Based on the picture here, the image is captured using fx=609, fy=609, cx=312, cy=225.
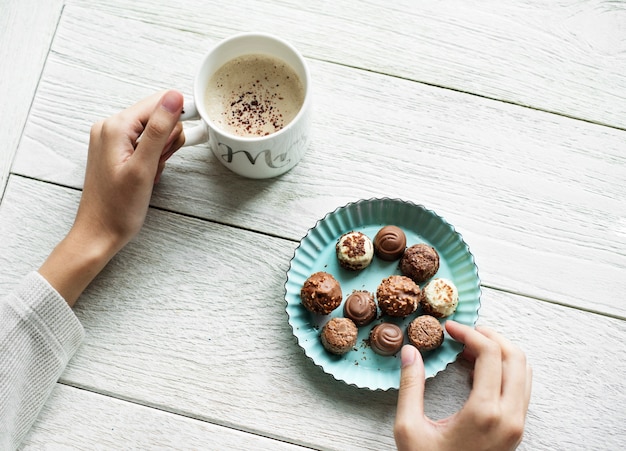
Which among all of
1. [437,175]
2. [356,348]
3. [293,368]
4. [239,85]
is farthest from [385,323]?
[239,85]

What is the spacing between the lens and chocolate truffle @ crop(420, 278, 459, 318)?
0.91 m

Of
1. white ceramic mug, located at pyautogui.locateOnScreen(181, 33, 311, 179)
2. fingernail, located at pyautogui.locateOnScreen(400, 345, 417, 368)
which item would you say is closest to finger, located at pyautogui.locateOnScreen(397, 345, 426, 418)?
fingernail, located at pyautogui.locateOnScreen(400, 345, 417, 368)

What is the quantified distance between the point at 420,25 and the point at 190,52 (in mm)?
397

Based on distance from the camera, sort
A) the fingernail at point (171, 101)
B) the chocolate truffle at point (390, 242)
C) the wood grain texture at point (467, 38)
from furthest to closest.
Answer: the wood grain texture at point (467, 38)
the chocolate truffle at point (390, 242)
the fingernail at point (171, 101)

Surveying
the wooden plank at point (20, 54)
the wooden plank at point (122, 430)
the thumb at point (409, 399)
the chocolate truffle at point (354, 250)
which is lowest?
the wooden plank at point (122, 430)

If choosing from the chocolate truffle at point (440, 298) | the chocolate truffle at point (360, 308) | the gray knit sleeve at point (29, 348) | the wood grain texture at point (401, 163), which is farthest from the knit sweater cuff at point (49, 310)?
the chocolate truffle at point (440, 298)

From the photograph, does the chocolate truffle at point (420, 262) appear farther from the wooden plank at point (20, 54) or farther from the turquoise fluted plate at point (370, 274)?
the wooden plank at point (20, 54)

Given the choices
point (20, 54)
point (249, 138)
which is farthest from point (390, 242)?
point (20, 54)

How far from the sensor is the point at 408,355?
0.87m

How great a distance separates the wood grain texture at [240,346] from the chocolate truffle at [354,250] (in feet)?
0.34

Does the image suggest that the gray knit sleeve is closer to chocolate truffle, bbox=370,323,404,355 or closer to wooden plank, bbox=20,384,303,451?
wooden plank, bbox=20,384,303,451

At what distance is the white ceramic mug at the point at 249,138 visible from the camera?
85 cm

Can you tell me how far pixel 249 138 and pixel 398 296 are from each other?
0.32 m

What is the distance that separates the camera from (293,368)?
959 millimetres
